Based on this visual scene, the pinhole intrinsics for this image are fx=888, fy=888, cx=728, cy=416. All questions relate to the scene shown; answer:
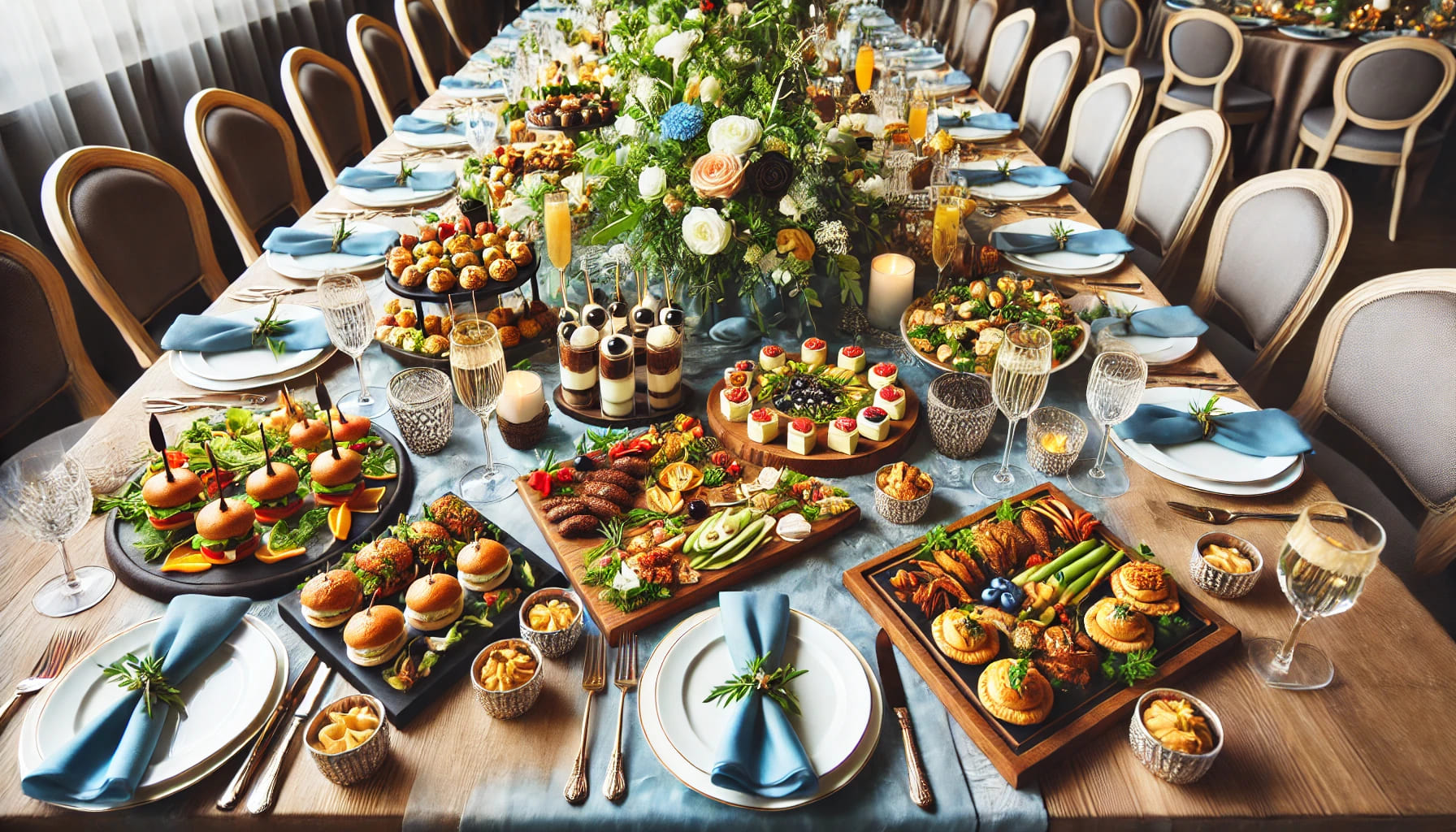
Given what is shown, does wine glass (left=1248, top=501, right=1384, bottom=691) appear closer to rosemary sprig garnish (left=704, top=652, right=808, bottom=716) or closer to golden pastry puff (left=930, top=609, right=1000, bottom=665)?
golden pastry puff (left=930, top=609, right=1000, bottom=665)

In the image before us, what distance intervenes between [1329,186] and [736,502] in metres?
1.50

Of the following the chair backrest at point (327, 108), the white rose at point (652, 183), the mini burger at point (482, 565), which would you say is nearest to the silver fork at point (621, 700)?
the mini burger at point (482, 565)

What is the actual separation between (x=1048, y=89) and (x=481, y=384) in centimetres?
290

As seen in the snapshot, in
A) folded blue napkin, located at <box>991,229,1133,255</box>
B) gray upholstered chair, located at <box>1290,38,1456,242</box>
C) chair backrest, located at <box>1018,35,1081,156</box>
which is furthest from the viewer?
gray upholstered chair, located at <box>1290,38,1456,242</box>

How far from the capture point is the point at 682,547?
1303 mm

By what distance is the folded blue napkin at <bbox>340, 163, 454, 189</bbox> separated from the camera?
247cm

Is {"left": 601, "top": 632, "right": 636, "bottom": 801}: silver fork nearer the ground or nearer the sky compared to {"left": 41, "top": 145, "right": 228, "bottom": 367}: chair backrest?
nearer the ground

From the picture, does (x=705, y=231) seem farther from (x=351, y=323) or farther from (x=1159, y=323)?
(x=1159, y=323)

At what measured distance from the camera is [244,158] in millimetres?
2561

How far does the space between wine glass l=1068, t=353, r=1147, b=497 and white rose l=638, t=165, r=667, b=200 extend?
833 mm

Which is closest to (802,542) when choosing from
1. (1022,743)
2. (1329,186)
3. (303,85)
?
(1022,743)

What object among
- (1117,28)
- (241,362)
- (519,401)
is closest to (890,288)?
(519,401)

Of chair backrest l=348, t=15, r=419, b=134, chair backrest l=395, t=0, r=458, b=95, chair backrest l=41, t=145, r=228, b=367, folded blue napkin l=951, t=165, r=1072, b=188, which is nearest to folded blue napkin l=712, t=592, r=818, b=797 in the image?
chair backrest l=41, t=145, r=228, b=367

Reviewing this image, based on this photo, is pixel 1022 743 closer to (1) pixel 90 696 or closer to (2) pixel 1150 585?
(2) pixel 1150 585
